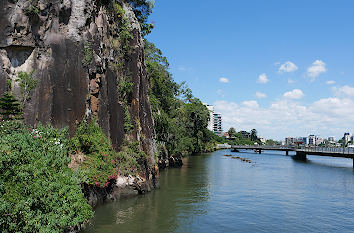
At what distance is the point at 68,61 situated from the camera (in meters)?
20.3

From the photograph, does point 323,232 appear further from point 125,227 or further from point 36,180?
point 36,180

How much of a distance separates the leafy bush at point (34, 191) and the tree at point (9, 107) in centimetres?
436

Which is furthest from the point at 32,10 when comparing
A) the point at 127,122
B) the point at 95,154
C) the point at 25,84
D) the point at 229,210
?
the point at 229,210

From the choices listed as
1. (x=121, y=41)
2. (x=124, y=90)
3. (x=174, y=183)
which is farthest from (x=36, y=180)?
(x=174, y=183)

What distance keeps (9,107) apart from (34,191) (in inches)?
328

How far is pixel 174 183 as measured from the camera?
109ft

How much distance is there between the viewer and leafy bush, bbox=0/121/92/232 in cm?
1051

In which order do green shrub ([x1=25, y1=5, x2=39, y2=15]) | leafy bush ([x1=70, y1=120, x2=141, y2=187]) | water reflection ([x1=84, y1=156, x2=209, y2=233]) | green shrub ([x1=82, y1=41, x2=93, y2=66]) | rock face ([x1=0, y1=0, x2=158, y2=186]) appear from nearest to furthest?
water reflection ([x1=84, y1=156, x2=209, y2=233]), rock face ([x1=0, y1=0, x2=158, y2=186]), green shrub ([x1=25, y1=5, x2=39, y2=15]), leafy bush ([x1=70, y1=120, x2=141, y2=187]), green shrub ([x1=82, y1=41, x2=93, y2=66])

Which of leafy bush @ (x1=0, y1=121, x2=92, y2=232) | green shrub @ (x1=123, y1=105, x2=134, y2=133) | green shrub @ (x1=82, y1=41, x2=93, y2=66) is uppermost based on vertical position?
green shrub @ (x1=82, y1=41, x2=93, y2=66)

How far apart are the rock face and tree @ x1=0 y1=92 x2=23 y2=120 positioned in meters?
0.63

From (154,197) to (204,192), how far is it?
6221mm

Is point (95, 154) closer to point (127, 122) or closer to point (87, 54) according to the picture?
point (127, 122)

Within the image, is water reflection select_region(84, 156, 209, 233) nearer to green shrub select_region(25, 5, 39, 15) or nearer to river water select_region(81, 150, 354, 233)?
river water select_region(81, 150, 354, 233)

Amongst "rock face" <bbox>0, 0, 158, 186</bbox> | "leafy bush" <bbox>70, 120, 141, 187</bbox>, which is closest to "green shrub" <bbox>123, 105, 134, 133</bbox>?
"rock face" <bbox>0, 0, 158, 186</bbox>
